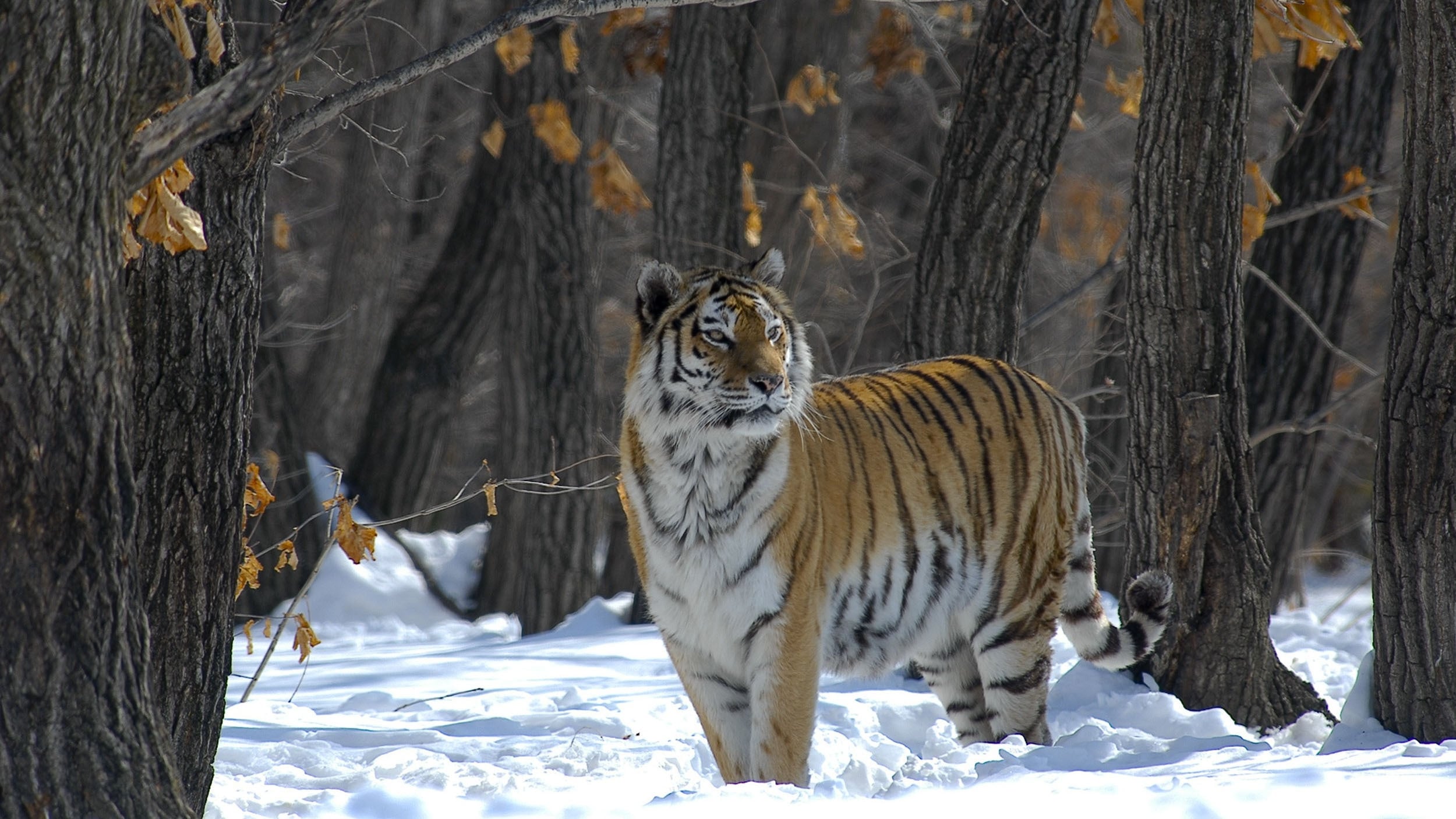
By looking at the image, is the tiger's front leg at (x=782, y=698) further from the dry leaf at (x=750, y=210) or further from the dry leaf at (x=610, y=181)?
the dry leaf at (x=610, y=181)

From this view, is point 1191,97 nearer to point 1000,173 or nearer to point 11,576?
point 1000,173

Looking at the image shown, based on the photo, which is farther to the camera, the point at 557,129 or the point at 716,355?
the point at 557,129

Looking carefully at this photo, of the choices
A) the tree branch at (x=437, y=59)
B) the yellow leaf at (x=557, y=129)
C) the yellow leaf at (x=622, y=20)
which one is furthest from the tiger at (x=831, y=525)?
the yellow leaf at (x=622, y=20)

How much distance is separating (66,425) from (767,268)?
106 inches

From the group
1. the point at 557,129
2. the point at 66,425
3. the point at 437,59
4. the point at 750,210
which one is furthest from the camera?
the point at 557,129

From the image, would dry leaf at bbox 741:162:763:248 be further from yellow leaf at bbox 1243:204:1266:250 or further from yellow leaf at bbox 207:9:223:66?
yellow leaf at bbox 207:9:223:66

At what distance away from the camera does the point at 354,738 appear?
15.8 ft

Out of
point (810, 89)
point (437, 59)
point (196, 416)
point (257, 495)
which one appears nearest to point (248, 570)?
point (257, 495)

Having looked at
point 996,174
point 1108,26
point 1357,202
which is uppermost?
point 1108,26

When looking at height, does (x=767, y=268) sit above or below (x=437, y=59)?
below

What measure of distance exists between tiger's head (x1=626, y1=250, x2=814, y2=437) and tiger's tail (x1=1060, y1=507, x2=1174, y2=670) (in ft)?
4.37

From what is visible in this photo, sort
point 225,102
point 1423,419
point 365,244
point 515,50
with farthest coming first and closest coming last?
point 365,244 < point 515,50 < point 1423,419 < point 225,102

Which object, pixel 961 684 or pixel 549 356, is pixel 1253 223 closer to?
pixel 961 684

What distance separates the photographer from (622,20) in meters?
8.97
